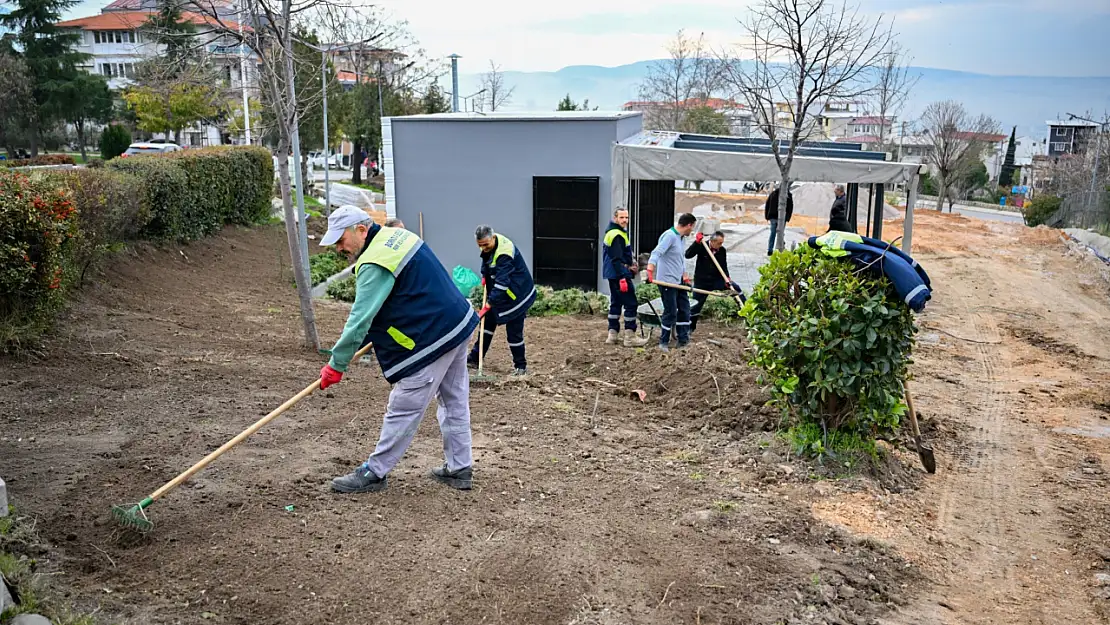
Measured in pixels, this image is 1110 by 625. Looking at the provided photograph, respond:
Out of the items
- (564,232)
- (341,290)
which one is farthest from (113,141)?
(564,232)

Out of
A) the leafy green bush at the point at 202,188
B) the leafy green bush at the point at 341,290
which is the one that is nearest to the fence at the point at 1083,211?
the leafy green bush at the point at 341,290

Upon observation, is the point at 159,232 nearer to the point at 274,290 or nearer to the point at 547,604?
the point at 274,290

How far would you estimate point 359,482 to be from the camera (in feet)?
17.7

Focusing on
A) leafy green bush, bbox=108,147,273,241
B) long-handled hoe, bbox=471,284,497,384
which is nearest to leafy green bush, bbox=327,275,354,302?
leafy green bush, bbox=108,147,273,241

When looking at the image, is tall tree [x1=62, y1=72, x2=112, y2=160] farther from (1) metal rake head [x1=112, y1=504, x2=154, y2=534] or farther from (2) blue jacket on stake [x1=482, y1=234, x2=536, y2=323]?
(1) metal rake head [x1=112, y1=504, x2=154, y2=534]

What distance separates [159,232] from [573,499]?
10398 mm

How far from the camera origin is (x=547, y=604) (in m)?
4.31

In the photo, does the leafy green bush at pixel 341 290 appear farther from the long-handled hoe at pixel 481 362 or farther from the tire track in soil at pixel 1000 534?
the tire track in soil at pixel 1000 534

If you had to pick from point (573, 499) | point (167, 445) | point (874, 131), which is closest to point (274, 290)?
point (167, 445)

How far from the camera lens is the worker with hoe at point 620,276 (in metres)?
10.3

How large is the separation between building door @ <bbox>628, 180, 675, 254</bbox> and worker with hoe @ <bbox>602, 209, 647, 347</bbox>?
461 cm

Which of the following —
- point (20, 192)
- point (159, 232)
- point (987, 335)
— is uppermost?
Result: point (20, 192)

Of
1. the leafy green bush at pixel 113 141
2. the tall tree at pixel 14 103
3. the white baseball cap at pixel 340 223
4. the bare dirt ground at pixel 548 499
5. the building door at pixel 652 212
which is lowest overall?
the bare dirt ground at pixel 548 499

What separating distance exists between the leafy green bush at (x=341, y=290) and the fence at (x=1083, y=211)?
19.7 m
